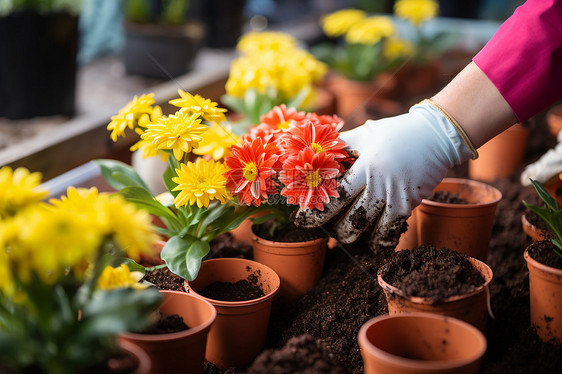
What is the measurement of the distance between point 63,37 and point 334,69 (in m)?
1.81

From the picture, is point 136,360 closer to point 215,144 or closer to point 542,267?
point 215,144

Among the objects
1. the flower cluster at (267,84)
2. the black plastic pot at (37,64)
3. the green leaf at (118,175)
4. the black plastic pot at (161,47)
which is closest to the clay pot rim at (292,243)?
the green leaf at (118,175)

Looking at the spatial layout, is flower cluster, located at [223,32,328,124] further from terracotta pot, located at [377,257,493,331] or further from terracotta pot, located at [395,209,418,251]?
terracotta pot, located at [377,257,493,331]

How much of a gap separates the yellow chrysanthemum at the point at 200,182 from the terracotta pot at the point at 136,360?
0.41 meters

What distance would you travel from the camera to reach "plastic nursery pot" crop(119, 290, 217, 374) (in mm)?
Answer: 1008

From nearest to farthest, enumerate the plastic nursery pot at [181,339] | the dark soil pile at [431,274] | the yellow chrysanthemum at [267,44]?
the plastic nursery pot at [181,339] → the dark soil pile at [431,274] → the yellow chrysanthemum at [267,44]

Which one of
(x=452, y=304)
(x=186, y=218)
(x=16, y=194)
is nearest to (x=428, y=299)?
(x=452, y=304)

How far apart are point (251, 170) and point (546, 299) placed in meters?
0.71

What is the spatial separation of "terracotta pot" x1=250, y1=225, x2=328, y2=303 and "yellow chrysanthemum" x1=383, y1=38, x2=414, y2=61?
93.6 inches

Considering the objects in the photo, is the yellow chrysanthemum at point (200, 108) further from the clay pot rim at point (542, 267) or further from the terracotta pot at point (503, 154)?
the terracotta pot at point (503, 154)

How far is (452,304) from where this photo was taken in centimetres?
109

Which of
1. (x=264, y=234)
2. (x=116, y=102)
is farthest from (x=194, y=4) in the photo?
(x=264, y=234)

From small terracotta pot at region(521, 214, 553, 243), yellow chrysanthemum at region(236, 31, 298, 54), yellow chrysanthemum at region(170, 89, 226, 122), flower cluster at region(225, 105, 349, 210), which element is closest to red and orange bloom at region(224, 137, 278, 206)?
flower cluster at region(225, 105, 349, 210)

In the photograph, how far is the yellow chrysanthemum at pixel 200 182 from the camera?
1267 mm
